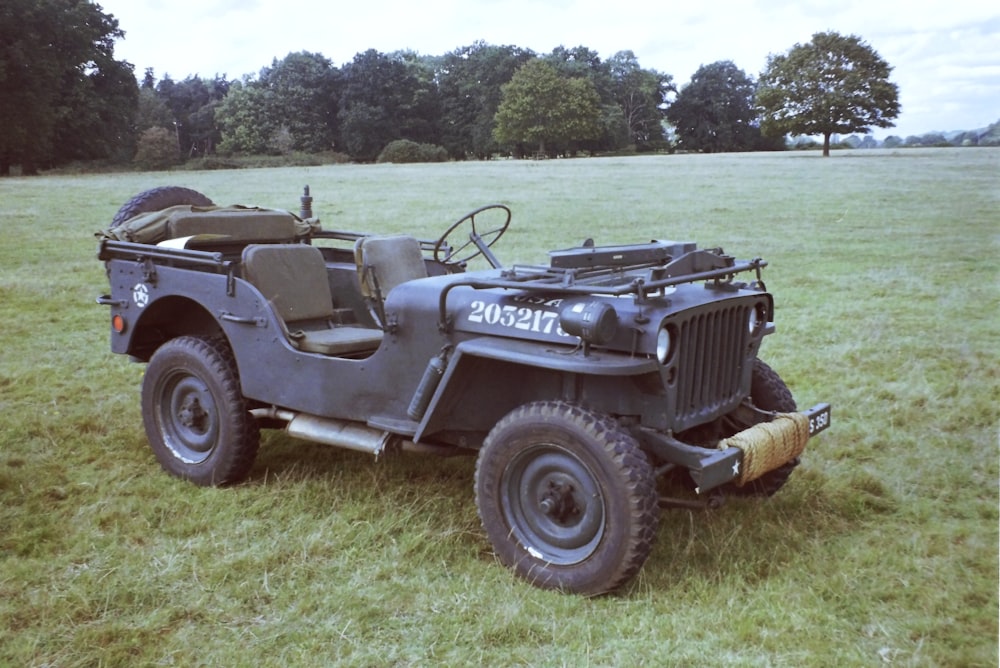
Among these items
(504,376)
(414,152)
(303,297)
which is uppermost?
(414,152)

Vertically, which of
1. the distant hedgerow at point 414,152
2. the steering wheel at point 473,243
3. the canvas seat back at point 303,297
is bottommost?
the canvas seat back at point 303,297

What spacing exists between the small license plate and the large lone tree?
1.18 meters

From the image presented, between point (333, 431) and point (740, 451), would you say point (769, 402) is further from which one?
point (333, 431)

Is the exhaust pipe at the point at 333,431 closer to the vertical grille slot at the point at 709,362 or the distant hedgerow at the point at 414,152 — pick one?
the vertical grille slot at the point at 709,362

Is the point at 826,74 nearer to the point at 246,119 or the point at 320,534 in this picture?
the point at 320,534

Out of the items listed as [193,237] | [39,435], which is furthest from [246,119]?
[39,435]

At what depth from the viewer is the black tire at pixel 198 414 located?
433cm

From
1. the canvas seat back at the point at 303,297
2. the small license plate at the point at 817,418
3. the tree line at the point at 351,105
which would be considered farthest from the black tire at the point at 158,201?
the small license plate at the point at 817,418

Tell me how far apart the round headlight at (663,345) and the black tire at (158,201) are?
3.06m

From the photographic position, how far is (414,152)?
5.99 m

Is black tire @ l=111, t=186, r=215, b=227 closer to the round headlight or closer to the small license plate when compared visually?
the round headlight

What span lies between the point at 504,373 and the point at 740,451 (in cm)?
97

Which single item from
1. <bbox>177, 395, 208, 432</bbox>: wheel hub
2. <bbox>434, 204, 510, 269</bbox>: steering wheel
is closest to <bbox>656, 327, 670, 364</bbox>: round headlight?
<bbox>434, 204, 510, 269</bbox>: steering wheel

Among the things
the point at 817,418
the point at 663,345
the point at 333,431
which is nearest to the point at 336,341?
the point at 333,431
